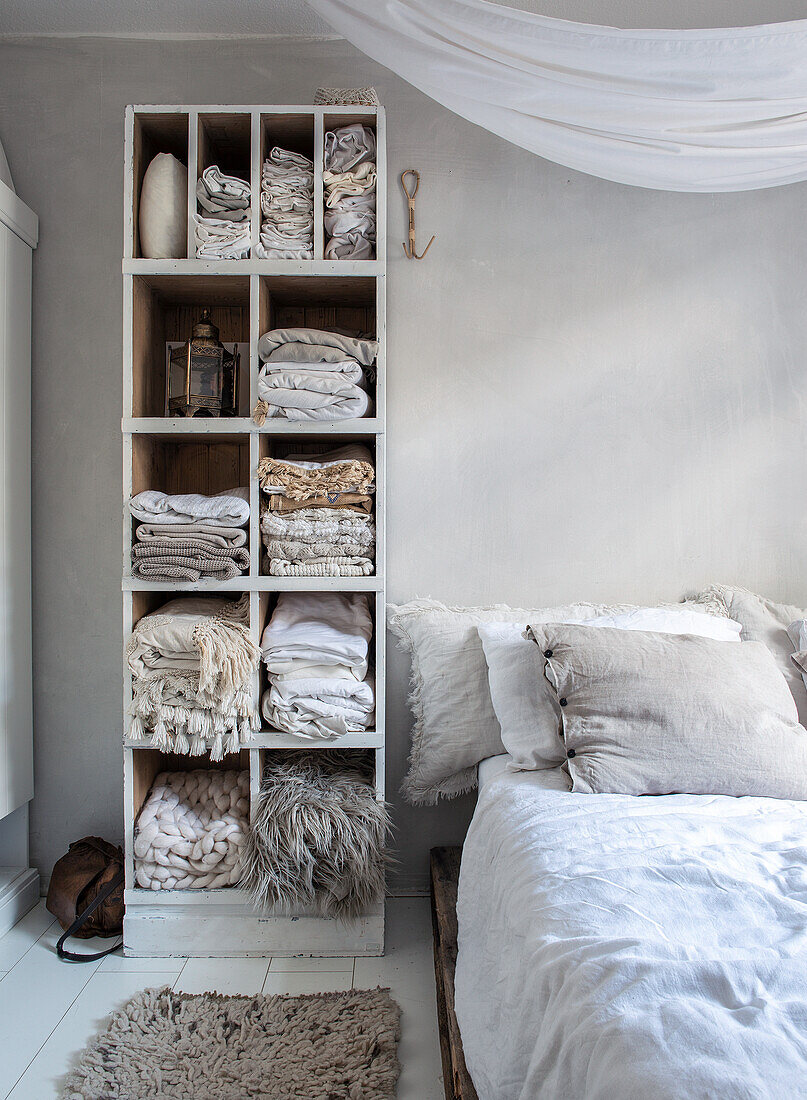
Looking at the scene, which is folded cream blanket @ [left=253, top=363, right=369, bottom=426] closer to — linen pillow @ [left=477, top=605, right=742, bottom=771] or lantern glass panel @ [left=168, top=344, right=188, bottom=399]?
lantern glass panel @ [left=168, top=344, right=188, bottom=399]

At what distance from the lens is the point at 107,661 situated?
2309 millimetres

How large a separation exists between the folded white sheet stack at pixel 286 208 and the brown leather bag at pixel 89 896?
183cm

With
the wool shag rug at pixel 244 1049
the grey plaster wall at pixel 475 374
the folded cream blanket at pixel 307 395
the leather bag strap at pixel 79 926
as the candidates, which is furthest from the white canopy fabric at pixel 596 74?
the leather bag strap at pixel 79 926

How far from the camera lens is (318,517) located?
1.98 m

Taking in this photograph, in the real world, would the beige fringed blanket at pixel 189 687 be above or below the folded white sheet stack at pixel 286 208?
below

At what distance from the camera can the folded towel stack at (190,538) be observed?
194cm

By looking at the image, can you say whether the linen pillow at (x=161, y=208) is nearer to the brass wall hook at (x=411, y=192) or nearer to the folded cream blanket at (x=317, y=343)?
the folded cream blanket at (x=317, y=343)

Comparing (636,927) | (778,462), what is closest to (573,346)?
(778,462)

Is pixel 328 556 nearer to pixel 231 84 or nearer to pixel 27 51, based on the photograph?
pixel 231 84

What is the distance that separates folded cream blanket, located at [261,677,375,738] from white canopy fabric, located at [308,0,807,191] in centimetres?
138

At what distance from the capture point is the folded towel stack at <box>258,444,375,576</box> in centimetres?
197

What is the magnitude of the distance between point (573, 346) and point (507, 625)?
0.94 metres

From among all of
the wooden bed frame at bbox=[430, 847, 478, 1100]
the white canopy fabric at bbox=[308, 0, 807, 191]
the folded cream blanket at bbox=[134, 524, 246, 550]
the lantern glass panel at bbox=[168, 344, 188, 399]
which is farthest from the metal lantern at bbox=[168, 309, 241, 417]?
the wooden bed frame at bbox=[430, 847, 478, 1100]

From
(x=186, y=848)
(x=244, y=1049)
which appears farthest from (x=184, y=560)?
(x=244, y=1049)
